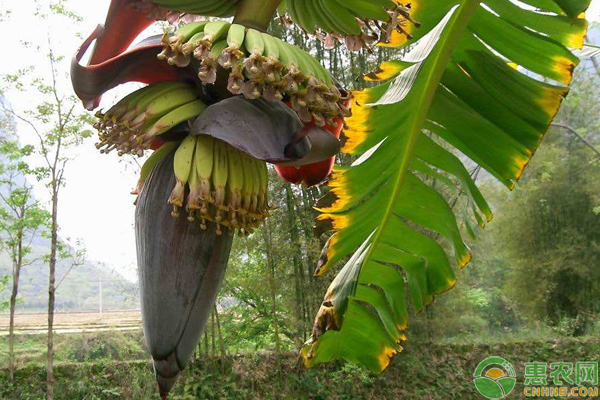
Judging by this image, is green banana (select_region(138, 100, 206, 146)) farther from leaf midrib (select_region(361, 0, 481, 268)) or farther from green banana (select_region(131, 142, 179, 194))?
leaf midrib (select_region(361, 0, 481, 268))

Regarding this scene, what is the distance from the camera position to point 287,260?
13.5 ft

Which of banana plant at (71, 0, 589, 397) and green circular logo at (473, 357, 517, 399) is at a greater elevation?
banana plant at (71, 0, 589, 397)

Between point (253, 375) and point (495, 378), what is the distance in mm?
2359

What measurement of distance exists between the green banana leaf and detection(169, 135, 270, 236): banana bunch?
0.19 metres

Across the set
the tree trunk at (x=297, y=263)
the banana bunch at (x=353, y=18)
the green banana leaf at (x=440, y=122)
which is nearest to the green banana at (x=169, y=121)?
the banana bunch at (x=353, y=18)

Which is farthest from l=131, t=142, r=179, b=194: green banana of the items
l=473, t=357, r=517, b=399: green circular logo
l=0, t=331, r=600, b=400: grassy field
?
l=473, t=357, r=517, b=399: green circular logo

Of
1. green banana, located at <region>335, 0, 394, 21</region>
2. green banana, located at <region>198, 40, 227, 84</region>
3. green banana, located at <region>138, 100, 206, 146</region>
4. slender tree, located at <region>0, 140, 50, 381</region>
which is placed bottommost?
green banana, located at <region>138, 100, 206, 146</region>

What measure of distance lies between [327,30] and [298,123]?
95 millimetres

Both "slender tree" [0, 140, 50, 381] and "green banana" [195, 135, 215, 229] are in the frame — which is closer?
"green banana" [195, 135, 215, 229]

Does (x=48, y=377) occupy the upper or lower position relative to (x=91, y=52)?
lower

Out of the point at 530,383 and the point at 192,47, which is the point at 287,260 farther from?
the point at 192,47

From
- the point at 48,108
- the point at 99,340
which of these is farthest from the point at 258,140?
the point at 99,340

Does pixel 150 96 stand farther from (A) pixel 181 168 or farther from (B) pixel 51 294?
(B) pixel 51 294

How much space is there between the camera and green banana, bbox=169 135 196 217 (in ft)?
0.77
